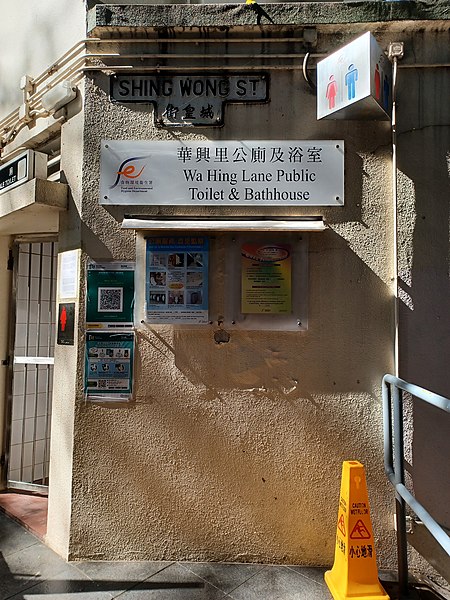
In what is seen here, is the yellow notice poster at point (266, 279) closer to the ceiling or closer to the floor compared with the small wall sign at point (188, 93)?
closer to the floor

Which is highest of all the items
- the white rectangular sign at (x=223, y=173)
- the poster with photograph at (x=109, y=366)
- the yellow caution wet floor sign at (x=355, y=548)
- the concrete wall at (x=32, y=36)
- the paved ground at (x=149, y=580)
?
the concrete wall at (x=32, y=36)

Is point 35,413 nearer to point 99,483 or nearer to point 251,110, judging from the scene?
point 99,483

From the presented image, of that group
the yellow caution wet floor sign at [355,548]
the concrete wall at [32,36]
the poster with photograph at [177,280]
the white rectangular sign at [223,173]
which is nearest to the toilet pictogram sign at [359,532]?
the yellow caution wet floor sign at [355,548]

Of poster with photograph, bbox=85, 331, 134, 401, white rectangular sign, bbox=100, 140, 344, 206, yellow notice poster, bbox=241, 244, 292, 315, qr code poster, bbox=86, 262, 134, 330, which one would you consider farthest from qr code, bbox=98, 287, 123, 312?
yellow notice poster, bbox=241, 244, 292, 315

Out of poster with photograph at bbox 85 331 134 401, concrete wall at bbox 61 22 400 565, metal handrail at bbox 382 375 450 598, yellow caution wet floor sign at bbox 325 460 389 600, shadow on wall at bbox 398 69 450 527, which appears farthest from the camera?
poster with photograph at bbox 85 331 134 401

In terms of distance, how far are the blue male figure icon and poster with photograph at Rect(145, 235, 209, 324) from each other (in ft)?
4.69

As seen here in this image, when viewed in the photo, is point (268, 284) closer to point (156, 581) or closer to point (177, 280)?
point (177, 280)

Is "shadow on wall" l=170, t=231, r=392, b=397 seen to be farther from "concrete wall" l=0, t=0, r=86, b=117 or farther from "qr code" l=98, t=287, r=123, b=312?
"concrete wall" l=0, t=0, r=86, b=117

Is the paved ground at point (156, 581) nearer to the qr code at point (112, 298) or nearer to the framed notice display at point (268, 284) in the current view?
the framed notice display at point (268, 284)

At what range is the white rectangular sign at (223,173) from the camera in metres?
3.22

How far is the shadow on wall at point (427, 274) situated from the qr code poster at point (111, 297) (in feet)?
6.75

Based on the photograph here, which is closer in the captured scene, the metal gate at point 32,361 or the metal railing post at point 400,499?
the metal railing post at point 400,499

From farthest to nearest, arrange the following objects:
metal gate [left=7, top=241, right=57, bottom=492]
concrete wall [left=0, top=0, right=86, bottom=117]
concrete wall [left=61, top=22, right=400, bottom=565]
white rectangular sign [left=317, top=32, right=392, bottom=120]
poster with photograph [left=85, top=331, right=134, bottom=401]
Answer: metal gate [left=7, top=241, right=57, bottom=492]
concrete wall [left=0, top=0, right=86, bottom=117]
poster with photograph [left=85, top=331, right=134, bottom=401]
concrete wall [left=61, top=22, right=400, bottom=565]
white rectangular sign [left=317, top=32, right=392, bottom=120]

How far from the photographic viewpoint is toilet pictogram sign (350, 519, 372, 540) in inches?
104
